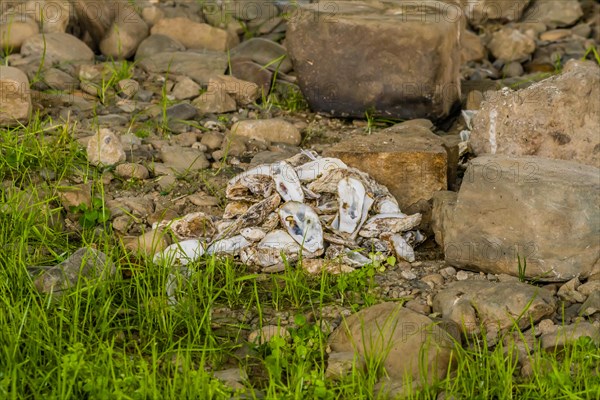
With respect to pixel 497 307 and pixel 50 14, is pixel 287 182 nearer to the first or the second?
pixel 497 307

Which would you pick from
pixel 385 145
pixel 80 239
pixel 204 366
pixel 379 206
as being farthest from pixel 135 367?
pixel 385 145

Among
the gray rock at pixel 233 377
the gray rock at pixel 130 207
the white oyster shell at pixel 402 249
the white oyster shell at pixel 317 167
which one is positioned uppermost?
the white oyster shell at pixel 317 167

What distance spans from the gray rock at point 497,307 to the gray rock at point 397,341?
0.21 m

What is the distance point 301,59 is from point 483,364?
3.01 m

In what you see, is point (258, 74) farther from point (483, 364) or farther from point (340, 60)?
point (483, 364)

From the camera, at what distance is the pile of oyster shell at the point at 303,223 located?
16.1 ft

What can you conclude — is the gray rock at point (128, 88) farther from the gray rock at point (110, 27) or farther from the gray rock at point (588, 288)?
the gray rock at point (588, 288)

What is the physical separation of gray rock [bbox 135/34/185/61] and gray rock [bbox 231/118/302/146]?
140 cm

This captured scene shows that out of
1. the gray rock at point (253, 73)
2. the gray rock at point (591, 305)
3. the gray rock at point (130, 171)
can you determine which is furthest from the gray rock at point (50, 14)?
the gray rock at point (591, 305)

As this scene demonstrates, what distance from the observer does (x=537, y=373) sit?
3939 mm

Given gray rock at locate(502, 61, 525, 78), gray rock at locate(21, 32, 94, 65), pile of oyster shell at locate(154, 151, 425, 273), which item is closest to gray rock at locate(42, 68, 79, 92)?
gray rock at locate(21, 32, 94, 65)

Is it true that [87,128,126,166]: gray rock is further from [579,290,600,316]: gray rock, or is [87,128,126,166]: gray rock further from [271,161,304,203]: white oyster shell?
[579,290,600,316]: gray rock

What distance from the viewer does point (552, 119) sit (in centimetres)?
552

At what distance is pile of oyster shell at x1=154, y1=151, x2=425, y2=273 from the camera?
489 centimetres
